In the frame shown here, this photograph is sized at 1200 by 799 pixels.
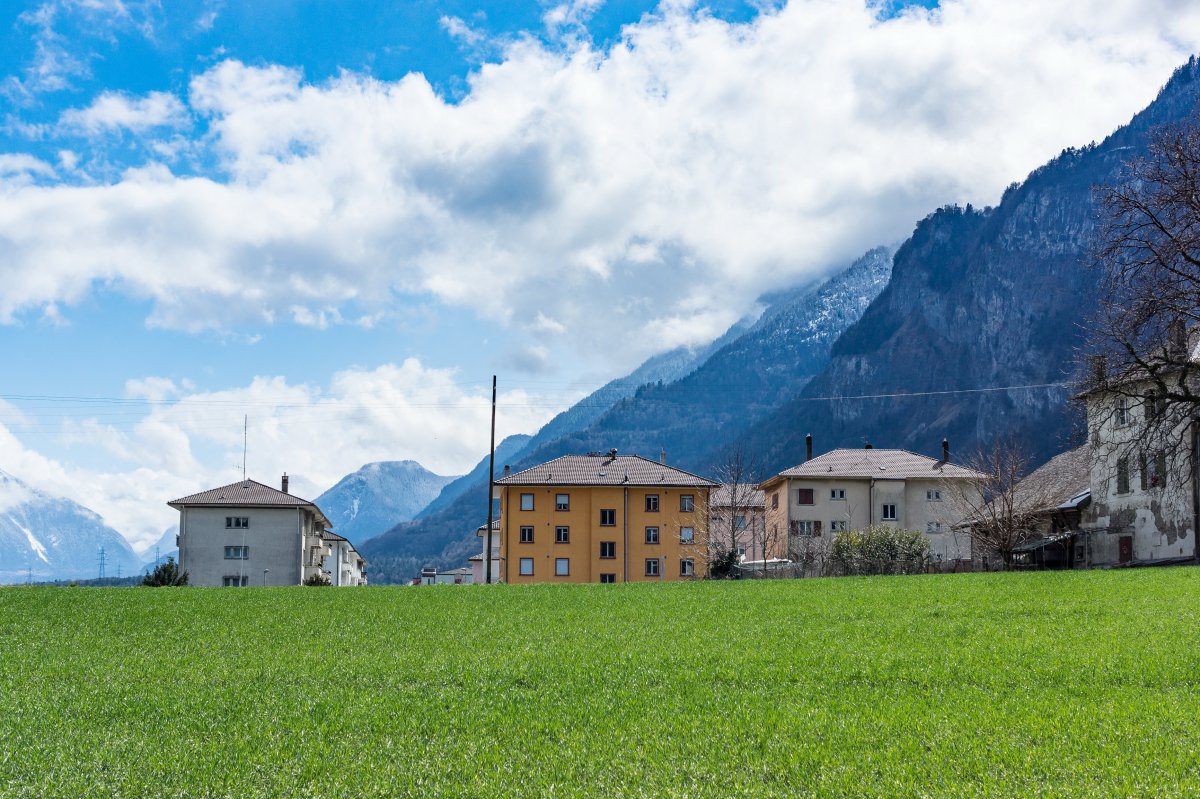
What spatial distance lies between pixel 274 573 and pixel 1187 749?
82.7 meters

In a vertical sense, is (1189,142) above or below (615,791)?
above

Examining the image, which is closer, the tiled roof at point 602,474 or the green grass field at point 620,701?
the green grass field at point 620,701

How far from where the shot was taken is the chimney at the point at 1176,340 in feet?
115

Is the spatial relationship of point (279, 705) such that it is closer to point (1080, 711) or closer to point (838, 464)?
point (1080, 711)

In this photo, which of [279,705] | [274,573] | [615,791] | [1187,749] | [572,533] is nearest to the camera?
[615,791]

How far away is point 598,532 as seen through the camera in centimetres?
8194

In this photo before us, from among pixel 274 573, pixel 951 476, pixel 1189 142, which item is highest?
pixel 1189 142

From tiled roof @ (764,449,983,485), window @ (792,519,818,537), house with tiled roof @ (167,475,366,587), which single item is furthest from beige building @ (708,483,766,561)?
house with tiled roof @ (167,475,366,587)

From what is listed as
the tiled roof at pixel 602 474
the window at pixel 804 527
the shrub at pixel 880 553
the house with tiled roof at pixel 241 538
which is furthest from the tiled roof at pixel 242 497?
the shrub at pixel 880 553

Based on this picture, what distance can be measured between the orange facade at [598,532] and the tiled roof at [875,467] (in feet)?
35.6

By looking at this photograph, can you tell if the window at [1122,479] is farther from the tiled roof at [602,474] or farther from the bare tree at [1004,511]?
the tiled roof at [602,474]

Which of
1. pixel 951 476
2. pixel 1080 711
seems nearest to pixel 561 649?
pixel 1080 711

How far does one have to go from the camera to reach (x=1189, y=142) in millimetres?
32688

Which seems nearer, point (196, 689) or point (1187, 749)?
point (1187, 749)
